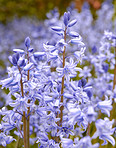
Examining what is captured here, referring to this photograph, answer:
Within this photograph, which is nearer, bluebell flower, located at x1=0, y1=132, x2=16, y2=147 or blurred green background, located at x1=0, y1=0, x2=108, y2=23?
bluebell flower, located at x1=0, y1=132, x2=16, y2=147

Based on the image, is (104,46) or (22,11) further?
(22,11)

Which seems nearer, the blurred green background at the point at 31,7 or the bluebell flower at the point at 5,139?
the bluebell flower at the point at 5,139

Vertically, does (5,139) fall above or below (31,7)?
below

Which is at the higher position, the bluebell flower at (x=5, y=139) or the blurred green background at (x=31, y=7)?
the blurred green background at (x=31, y=7)

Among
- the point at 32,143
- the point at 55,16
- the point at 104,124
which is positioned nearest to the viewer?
the point at 104,124

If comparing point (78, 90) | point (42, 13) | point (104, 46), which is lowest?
point (78, 90)

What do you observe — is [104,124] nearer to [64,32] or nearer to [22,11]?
[64,32]

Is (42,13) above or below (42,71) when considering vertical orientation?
above

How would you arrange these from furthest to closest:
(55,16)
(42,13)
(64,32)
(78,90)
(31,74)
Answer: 1. (42,13)
2. (55,16)
3. (31,74)
4. (64,32)
5. (78,90)

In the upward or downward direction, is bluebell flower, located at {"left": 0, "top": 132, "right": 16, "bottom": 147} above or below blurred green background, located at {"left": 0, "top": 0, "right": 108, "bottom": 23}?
below

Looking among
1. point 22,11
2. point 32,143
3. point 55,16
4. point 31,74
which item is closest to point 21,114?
point 31,74

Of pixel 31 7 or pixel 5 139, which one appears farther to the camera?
pixel 31 7
